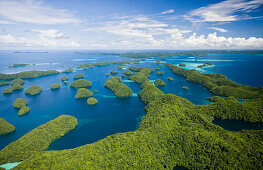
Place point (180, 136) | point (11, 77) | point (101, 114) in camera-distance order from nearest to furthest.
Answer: point (180, 136), point (101, 114), point (11, 77)

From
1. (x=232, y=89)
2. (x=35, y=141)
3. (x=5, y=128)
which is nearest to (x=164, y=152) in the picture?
(x=35, y=141)

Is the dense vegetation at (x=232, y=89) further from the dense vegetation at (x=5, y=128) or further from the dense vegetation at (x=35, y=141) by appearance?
the dense vegetation at (x=5, y=128)

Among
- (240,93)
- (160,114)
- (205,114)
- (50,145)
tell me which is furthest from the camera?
(240,93)

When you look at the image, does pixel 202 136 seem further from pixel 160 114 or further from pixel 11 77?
pixel 11 77

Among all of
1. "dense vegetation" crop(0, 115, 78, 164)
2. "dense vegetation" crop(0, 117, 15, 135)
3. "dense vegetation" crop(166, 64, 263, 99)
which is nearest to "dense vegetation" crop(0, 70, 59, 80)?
"dense vegetation" crop(0, 117, 15, 135)

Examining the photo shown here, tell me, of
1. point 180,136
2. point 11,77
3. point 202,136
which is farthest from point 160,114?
point 11,77

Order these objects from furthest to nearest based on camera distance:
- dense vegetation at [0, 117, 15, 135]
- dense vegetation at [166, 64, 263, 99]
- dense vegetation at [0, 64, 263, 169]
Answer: dense vegetation at [166, 64, 263, 99] < dense vegetation at [0, 117, 15, 135] < dense vegetation at [0, 64, 263, 169]

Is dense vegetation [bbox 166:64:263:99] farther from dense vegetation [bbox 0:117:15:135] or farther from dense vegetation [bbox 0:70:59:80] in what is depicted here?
dense vegetation [bbox 0:70:59:80]

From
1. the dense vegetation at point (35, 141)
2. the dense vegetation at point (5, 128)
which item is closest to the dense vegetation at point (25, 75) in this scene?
the dense vegetation at point (5, 128)
